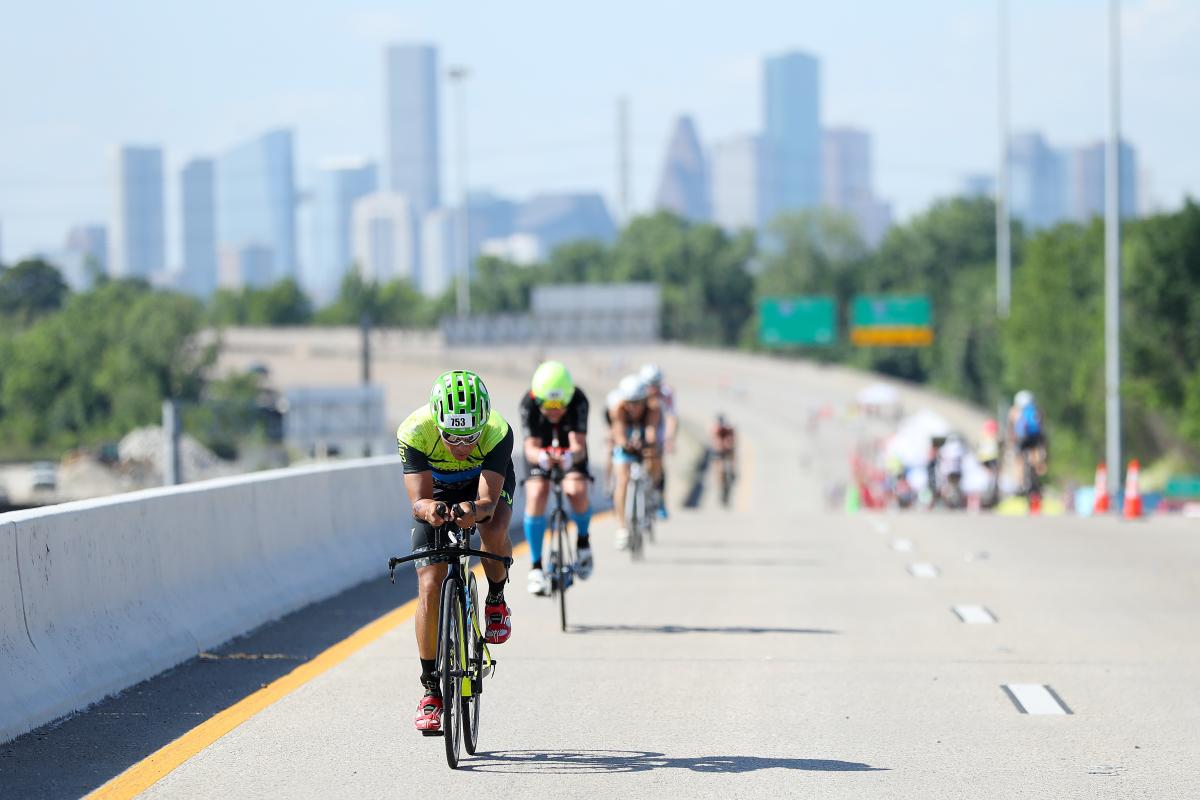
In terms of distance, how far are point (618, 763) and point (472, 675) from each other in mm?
673

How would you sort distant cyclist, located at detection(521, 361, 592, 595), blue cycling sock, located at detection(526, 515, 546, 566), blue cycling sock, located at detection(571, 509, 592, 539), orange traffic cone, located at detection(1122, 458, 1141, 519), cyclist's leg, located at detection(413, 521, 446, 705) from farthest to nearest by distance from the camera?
orange traffic cone, located at detection(1122, 458, 1141, 519) < blue cycling sock, located at detection(571, 509, 592, 539) < distant cyclist, located at detection(521, 361, 592, 595) < blue cycling sock, located at detection(526, 515, 546, 566) < cyclist's leg, located at detection(413, 521, 446, 705)

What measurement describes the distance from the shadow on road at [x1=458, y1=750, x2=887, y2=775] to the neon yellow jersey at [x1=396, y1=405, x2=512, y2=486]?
3.75 feet

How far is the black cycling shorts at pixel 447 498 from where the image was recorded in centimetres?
791

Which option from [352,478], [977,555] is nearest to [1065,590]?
[977,555]

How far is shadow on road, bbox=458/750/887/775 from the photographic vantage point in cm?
777

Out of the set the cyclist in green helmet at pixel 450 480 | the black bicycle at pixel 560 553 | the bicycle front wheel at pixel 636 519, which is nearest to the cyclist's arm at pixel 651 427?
the bicycle front wheel at pixel 636 519

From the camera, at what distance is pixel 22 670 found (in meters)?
8.66

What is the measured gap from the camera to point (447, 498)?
8289 mm

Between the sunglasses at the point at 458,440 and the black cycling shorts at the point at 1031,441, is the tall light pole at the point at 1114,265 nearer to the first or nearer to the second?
the black cycling shorts at the point at 1031,441

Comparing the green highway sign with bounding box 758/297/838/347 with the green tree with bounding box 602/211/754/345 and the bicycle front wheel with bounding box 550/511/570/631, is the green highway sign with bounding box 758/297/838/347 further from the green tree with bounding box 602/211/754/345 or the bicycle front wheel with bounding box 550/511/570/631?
the green tree with bounding box 602/211/754/345

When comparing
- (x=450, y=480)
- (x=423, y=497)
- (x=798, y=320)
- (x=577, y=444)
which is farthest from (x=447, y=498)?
(x=798, y=320)

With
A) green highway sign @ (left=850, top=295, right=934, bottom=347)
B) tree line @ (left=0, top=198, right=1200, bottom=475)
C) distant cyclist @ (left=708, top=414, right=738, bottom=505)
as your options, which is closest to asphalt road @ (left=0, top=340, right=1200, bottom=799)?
distant cyclist @ (left=708, top=414, right=738, bottom=505)

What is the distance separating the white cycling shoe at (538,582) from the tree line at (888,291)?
157 feet

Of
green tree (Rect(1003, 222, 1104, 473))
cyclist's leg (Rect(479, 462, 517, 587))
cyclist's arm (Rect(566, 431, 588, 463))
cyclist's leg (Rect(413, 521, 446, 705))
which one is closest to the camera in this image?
cyclist's leg (Rect(413, 521, 446, 705))
